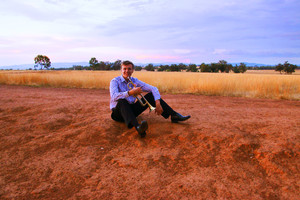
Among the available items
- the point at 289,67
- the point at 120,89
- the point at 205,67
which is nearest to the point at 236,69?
the point at 205,67

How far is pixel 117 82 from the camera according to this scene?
3.28 m

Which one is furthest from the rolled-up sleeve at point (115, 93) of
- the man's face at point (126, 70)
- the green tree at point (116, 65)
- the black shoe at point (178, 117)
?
the green tree at point (116, 65)

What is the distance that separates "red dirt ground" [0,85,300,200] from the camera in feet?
6.56

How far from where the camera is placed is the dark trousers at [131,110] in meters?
2.90

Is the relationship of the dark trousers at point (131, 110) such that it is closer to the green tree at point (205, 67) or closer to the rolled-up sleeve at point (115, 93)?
the rolled-up sleeve at point (115, 93)

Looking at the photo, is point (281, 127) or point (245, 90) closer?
point (281, 127)

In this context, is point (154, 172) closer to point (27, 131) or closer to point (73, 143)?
point (73, 143)

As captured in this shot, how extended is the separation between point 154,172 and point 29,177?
133 centimetres

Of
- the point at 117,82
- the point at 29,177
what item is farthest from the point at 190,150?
the point at 29,177

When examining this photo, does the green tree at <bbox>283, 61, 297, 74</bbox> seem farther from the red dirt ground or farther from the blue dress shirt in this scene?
the blue dress shirt

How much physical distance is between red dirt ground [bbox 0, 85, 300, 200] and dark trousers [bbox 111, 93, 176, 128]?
21cm

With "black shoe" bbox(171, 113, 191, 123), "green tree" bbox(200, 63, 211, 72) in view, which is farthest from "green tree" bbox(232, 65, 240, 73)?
"black shoe" bbox(171, 113, 191, 123)

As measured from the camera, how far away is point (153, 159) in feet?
8.22

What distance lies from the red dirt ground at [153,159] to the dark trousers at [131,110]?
213mm
